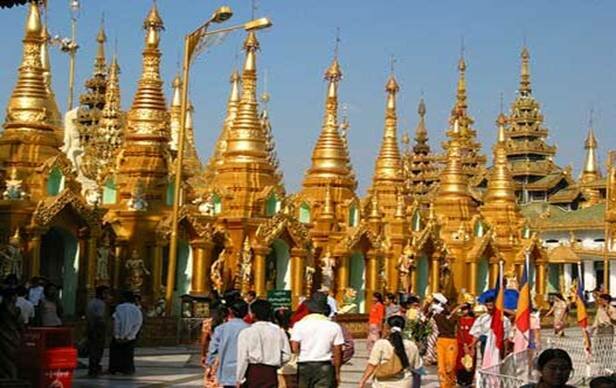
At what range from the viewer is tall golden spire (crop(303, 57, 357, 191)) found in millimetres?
40125

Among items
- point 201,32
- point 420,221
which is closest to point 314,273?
point 420,221

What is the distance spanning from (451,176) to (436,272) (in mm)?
7067

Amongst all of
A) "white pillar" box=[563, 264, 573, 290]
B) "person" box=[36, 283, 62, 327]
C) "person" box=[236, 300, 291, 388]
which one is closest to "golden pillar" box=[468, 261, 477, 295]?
"white pillar" box=[563, 264, 573, 290]

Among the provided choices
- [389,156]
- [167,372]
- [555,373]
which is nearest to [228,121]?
[389,156]

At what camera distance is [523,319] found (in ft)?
51.5

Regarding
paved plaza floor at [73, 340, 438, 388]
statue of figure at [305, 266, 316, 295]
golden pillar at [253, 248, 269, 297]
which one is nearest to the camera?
paved plaza floor at [73, 340, 438, 388]

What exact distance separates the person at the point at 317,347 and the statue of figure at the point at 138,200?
19.9m

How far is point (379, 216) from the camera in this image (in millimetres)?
41000

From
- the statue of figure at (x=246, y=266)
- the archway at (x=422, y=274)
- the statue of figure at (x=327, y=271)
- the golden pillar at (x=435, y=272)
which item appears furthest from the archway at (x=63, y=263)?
the golden pillar at (x=435, y=272)

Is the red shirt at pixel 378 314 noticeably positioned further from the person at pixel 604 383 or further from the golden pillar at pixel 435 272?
the golden pillar at pixel 435 272

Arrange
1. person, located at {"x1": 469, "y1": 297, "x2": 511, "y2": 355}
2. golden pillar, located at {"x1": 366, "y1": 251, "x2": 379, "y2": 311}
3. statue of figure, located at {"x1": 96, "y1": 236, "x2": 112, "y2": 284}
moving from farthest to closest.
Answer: golden pillar, located at {"x1": 366, "y1": 251, "x2": 379, "y2": 311}
statue of figure, located at {"x1": 96, "y1": 236, "x2": 112, "y2": 284}
person, located at {"x1": 469, "y1": 297, "x2": 511, "y2": 355}

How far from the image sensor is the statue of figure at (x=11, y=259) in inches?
1022

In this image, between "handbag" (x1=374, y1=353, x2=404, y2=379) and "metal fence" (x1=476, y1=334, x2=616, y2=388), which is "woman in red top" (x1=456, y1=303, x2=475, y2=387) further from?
"handbag" (x1=374, y1=353, x2=404, y2=379)

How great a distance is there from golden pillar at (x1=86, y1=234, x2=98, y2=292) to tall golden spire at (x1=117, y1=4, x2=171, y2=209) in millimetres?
3131
